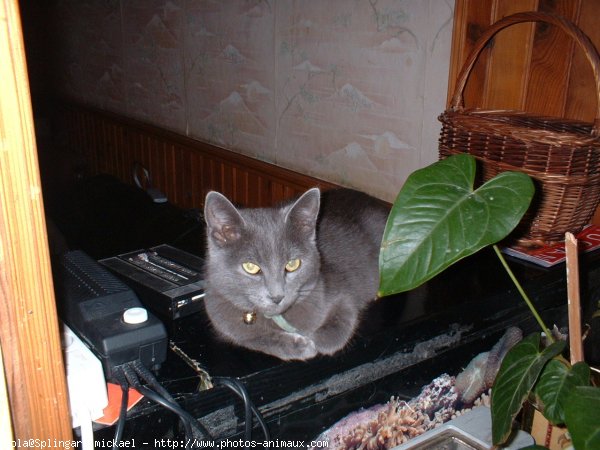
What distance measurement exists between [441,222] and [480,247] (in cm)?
7

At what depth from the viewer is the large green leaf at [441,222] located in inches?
28.0

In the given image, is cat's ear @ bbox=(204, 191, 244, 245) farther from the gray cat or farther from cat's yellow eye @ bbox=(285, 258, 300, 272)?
cat's yellow eye @ bbox=(285, 258, 300, 272)

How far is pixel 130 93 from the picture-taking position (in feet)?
11.1

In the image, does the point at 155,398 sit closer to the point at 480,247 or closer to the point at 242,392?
the point at 242,392

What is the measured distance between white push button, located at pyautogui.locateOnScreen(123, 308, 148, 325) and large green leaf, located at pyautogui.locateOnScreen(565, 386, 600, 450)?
22.1 inches

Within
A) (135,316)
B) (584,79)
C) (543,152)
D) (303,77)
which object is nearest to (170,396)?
(135,316)

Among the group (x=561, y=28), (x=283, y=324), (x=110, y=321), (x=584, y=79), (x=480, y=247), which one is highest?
(x=561, y=28)

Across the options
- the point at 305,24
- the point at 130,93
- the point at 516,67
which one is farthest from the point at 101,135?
the point at 516,67

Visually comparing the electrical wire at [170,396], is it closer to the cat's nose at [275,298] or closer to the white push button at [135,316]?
the white push button at [135,316]

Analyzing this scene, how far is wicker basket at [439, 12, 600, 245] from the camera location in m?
1.13

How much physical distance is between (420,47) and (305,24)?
0.53m

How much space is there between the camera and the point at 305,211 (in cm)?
102

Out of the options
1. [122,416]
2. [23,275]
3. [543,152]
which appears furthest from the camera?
[543,152]

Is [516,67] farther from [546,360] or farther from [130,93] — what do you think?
[130,93]
